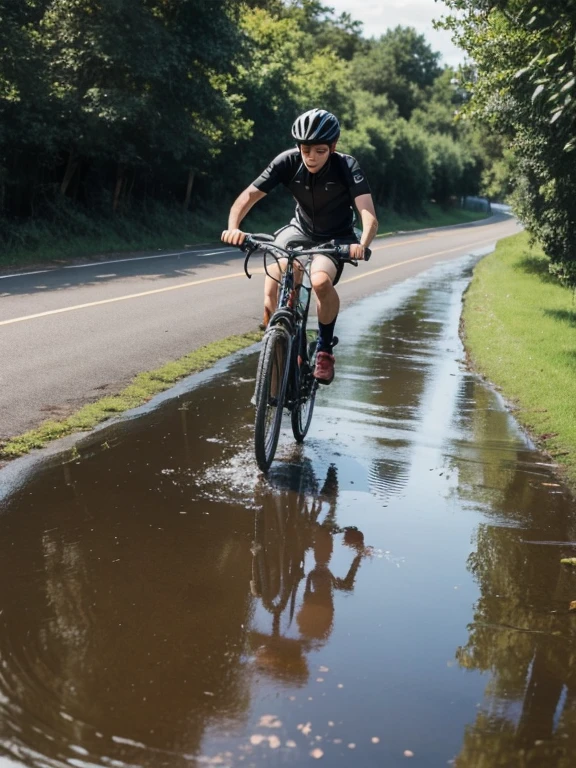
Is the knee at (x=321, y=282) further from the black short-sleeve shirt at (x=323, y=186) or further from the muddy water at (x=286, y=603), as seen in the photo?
the muddy water at (x=286, y=603)

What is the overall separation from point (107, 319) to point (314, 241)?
7.00m

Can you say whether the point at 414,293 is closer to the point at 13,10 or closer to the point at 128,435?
the point at 13,10

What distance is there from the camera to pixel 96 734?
2857mm

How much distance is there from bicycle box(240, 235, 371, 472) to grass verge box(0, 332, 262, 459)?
5.45 ft

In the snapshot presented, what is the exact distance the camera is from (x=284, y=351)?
6023 mm

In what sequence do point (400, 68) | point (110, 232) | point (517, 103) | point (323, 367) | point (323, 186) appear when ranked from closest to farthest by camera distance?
point (323, 186) → point (323, 367) → point (517, 103) → point (110, 232) → point (400, 68)

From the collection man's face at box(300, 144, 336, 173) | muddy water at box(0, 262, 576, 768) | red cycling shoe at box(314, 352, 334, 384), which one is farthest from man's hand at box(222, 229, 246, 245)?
muddy water at box(0, 262, 576, 768)

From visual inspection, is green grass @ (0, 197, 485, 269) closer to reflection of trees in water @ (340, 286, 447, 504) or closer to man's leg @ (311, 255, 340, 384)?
reflection of trees in water @ (340, 286, 447, 504)

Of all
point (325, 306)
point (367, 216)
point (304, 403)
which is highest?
point (367, 216)

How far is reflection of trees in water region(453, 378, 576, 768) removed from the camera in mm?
2969

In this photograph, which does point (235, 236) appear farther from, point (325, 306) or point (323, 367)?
point (323, 367)

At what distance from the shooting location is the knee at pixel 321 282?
19.6 ft

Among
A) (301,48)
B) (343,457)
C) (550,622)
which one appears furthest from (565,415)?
(301,48)

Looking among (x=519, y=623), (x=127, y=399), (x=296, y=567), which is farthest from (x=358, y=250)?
(x=127, y=399)
